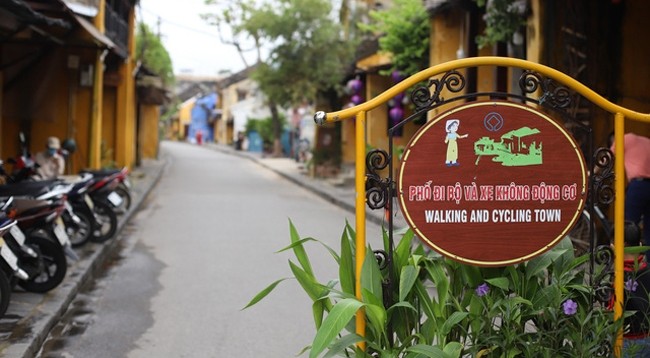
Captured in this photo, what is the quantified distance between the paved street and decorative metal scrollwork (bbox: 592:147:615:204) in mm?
1634

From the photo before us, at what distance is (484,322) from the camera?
4.31 meters

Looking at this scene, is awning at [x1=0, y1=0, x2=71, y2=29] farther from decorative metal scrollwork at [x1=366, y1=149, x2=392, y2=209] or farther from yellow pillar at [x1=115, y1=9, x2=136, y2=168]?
yellow pillar at [x1=115, y1=9, x2=136, y2=168]

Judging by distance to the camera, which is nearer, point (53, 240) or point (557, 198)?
point (557, 198)

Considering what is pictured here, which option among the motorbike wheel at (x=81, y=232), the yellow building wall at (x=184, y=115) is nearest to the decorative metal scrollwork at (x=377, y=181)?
the motorbike wheel at (x=81, y=232)

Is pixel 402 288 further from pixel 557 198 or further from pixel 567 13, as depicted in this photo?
pixel 567 13

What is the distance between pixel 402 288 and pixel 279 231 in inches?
420

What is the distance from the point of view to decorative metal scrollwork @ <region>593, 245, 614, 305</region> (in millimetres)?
4449

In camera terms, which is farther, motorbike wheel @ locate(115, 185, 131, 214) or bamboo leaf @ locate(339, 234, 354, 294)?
motorbike wheel @ locate(115, 185, 131, 214)

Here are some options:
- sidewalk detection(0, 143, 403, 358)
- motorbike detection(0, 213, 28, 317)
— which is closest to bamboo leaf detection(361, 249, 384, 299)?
sidewalk detection(0, 143, 403, 358)

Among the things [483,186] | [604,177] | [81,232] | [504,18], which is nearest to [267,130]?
[81,232]

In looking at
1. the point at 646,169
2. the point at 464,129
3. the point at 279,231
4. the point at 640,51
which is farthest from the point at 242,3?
the point at 464,129

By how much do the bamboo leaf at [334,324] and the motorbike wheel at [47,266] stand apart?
201 inches

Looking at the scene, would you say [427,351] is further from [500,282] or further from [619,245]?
[619,245]

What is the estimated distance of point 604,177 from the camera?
445 centimetres
